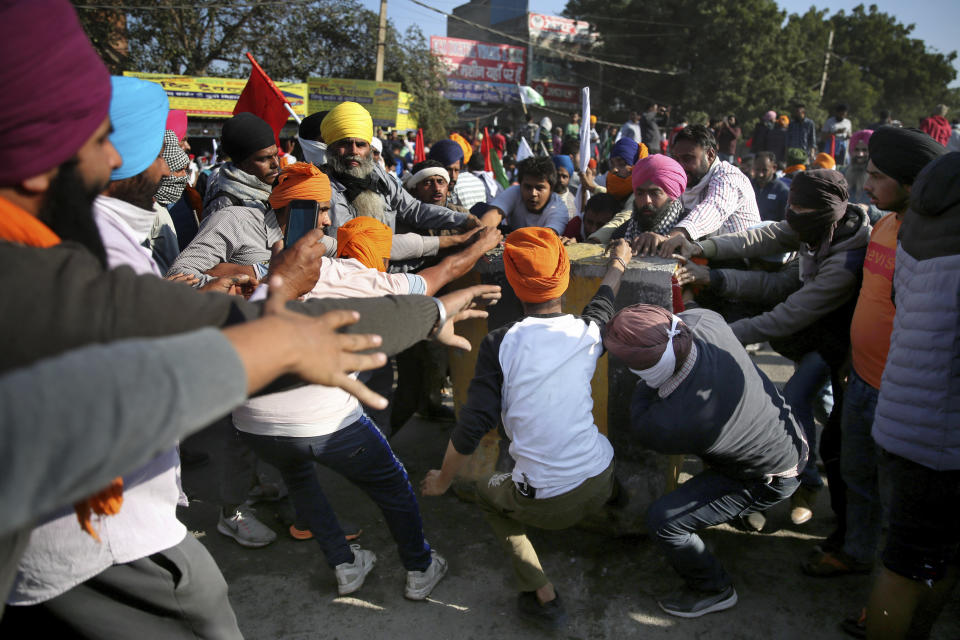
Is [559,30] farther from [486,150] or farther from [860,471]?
[860,471]

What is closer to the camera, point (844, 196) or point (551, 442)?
point (551, 442)

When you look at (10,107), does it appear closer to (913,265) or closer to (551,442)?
(551,442)

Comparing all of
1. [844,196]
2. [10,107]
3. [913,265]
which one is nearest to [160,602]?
[10,107]

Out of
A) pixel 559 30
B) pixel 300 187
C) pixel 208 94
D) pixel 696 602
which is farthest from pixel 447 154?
pixel 559 30

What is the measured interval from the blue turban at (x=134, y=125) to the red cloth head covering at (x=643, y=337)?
5.70 feet

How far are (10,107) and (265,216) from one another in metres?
2.33

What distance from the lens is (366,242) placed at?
2811mm

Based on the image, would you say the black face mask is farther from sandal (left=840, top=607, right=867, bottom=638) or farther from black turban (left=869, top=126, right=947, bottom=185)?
sandal (left=840, top=607, right=867, bottom=638)

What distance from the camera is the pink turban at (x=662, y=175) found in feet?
11.9

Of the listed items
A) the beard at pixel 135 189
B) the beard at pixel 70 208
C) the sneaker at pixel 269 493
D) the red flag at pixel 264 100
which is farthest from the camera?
the red flag at pixel 264 100

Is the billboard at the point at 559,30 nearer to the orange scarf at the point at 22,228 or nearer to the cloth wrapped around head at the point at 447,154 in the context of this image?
the cloth wrapped around head at the point at 447,154

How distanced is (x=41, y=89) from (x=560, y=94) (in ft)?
147

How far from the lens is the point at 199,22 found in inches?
819

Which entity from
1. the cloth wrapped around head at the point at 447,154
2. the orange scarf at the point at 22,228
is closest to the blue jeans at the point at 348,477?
the orange scarf at the point at 22,228
